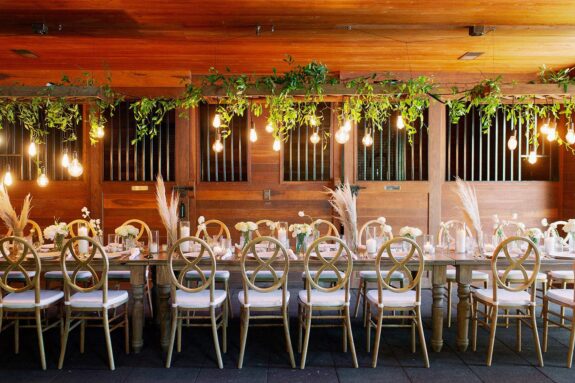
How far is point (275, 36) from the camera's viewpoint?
4727 mm

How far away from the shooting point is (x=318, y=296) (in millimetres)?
3844

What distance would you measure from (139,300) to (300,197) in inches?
121

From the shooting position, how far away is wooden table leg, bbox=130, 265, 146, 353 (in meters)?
3.97

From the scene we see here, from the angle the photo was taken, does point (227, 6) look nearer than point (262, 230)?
Yes

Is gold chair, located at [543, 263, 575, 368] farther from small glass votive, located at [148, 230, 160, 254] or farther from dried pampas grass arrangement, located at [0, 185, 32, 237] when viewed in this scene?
dried pampas grass arrangement, located at [0, 185, 32, 237]

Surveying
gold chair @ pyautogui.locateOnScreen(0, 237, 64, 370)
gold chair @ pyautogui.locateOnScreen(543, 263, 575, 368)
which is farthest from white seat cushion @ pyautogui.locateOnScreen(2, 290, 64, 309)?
gold chair @ pyautogui.locateOnScreen(543, 263, 575, 368)

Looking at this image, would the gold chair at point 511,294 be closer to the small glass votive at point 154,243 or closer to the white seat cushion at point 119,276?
the small glass votive at point 154,243

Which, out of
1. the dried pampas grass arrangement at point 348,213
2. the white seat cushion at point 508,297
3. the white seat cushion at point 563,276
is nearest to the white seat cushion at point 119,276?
the dried pampas grass arrangement at point 348,213

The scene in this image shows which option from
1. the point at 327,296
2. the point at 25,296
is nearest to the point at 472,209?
the point at 327,296

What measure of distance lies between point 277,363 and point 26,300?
6.71 ft

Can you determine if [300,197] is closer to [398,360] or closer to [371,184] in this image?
[371,184]

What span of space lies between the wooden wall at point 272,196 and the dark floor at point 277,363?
2.37 meters

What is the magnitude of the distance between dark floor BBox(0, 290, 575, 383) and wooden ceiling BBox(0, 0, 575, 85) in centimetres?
282

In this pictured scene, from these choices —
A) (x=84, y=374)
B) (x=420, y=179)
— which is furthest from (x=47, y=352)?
(x=420, y=179)
